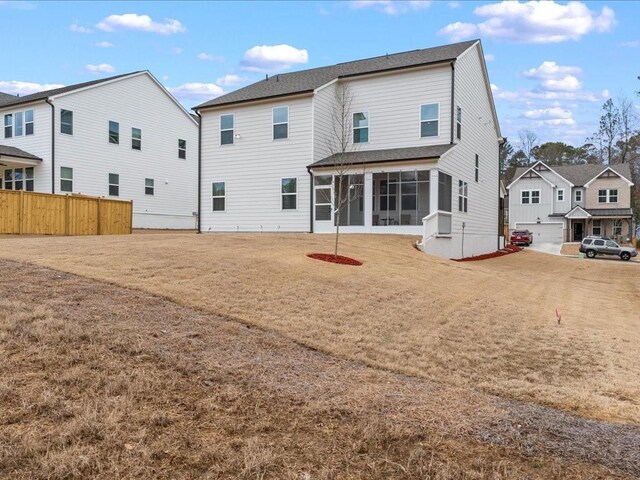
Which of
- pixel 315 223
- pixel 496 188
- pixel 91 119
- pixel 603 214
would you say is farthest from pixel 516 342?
pixel 603 214

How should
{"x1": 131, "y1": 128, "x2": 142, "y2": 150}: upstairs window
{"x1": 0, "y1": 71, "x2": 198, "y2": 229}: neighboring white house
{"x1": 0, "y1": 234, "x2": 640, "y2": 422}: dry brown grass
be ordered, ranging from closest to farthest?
{"x1": 0, "y1": 234, "x2": 640, "y2": 422}: dry brown grass
{"x1": 0, "y1": 71, "x2": 198, "y2": 229}: neighboring white house
{"x1": 131, "y1": 128, "x2": 142, "y2": 150}: upstairs window

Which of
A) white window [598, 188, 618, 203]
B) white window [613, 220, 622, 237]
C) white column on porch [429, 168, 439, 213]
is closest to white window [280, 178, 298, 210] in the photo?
white column on porch [429, 168, 439, 213]

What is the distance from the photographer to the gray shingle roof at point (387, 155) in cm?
1889

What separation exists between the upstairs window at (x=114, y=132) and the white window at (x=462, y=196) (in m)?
19.5

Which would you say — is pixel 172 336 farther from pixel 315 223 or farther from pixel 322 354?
pixel 315 223

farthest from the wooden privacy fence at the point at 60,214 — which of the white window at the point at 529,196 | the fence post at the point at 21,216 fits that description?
the white window at the point at 529,196

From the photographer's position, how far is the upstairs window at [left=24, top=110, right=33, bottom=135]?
25750mm

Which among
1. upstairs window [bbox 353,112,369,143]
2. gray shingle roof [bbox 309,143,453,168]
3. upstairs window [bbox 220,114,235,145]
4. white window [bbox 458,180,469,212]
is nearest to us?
gray shingle roof [bbox 309,143,453,168]

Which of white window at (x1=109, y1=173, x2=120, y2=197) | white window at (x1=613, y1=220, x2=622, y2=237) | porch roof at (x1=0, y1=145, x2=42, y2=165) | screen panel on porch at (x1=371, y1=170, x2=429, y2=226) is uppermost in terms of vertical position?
porch roof at (x1=0, y1=145, x2=42, y2=165)

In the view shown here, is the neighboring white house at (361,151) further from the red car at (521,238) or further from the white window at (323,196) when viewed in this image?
the red car at (521,238)

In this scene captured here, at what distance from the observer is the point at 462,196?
2228cm

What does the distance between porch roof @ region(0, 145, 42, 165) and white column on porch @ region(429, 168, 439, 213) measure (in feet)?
64.7

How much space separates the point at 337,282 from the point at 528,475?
647 cm

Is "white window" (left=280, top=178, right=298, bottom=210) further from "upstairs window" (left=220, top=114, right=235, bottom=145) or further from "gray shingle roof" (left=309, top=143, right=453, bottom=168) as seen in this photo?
"upstairs window" (left=220, top=114, right=235, bottom=145)
